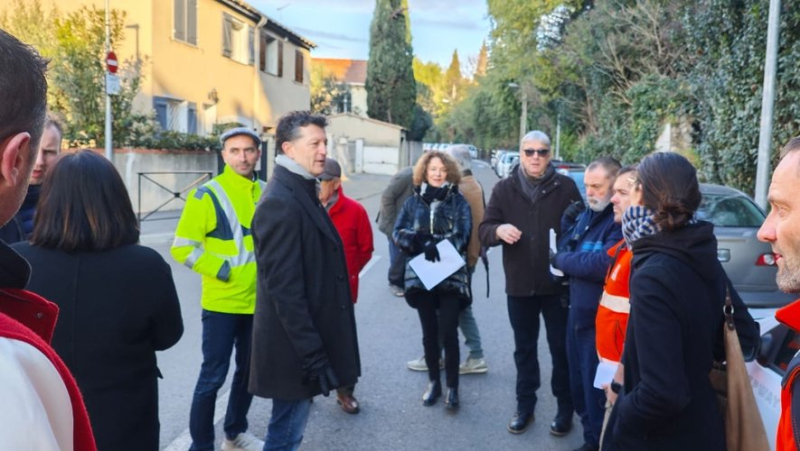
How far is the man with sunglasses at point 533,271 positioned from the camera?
4.62 metres

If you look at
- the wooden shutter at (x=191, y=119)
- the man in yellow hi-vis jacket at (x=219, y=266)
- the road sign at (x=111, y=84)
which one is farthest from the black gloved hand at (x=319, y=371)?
the wooden shutter at (x=191, y=119)

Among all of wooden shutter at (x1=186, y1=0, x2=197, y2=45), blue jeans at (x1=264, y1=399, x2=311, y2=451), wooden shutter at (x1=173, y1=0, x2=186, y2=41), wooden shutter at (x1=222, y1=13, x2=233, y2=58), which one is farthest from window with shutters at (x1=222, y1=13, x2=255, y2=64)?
blue jeans at (x1=264, y1=399, x2=311, y2=451)

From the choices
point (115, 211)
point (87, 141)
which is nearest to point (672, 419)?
point (115, 211)

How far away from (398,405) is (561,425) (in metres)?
1.17

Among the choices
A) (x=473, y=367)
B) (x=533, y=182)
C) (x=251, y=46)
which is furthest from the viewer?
(x=251, y=46)

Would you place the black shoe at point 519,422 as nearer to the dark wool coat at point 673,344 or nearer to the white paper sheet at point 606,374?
the white paper sheet at point 606,374

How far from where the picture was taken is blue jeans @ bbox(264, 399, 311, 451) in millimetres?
3387

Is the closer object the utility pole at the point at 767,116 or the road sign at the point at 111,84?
the utility pole at the point at 767,116

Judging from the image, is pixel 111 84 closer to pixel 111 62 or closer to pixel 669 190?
pixel 111 62

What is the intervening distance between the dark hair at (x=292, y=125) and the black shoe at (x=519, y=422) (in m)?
2.44

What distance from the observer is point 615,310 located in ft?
10.3

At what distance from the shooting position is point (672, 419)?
8.30 ft

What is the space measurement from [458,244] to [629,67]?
19.9 m

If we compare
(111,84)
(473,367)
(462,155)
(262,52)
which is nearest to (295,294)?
(473,367)
